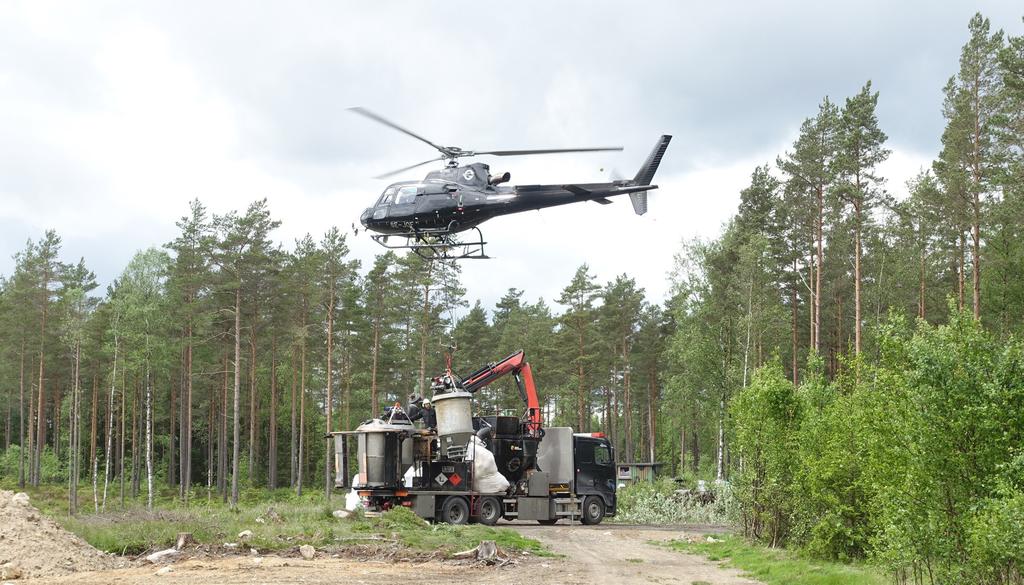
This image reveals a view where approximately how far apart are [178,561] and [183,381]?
31714 mm

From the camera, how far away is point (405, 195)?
2236cm

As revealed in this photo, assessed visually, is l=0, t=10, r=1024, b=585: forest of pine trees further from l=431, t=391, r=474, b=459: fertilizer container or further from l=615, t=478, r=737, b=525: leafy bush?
l=431, t=391, r=474, b=459: fertilizer container

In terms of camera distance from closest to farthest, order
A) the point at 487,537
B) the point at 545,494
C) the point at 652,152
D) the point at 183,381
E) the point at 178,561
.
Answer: the point at 178,561 → the point at 487,537 → the point at 652,152 → the point at 545,494 → the point at 183,381

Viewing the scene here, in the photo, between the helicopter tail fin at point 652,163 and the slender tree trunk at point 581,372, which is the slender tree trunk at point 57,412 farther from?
the helicopter tail fin at point 652,163

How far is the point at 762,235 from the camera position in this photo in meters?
41.5

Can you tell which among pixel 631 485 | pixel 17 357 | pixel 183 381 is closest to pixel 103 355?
pixel 183 381

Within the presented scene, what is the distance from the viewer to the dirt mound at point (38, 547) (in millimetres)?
14239

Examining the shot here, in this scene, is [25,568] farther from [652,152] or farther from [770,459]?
[652,152]

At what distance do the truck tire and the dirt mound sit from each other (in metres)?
10.5

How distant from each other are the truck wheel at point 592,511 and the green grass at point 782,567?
6.34 m

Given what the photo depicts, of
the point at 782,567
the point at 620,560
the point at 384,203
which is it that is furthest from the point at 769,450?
the point at 384,203

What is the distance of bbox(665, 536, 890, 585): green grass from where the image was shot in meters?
13.1

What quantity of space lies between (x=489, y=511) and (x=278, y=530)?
23.1 ft

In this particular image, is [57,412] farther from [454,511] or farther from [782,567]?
[782,567]
